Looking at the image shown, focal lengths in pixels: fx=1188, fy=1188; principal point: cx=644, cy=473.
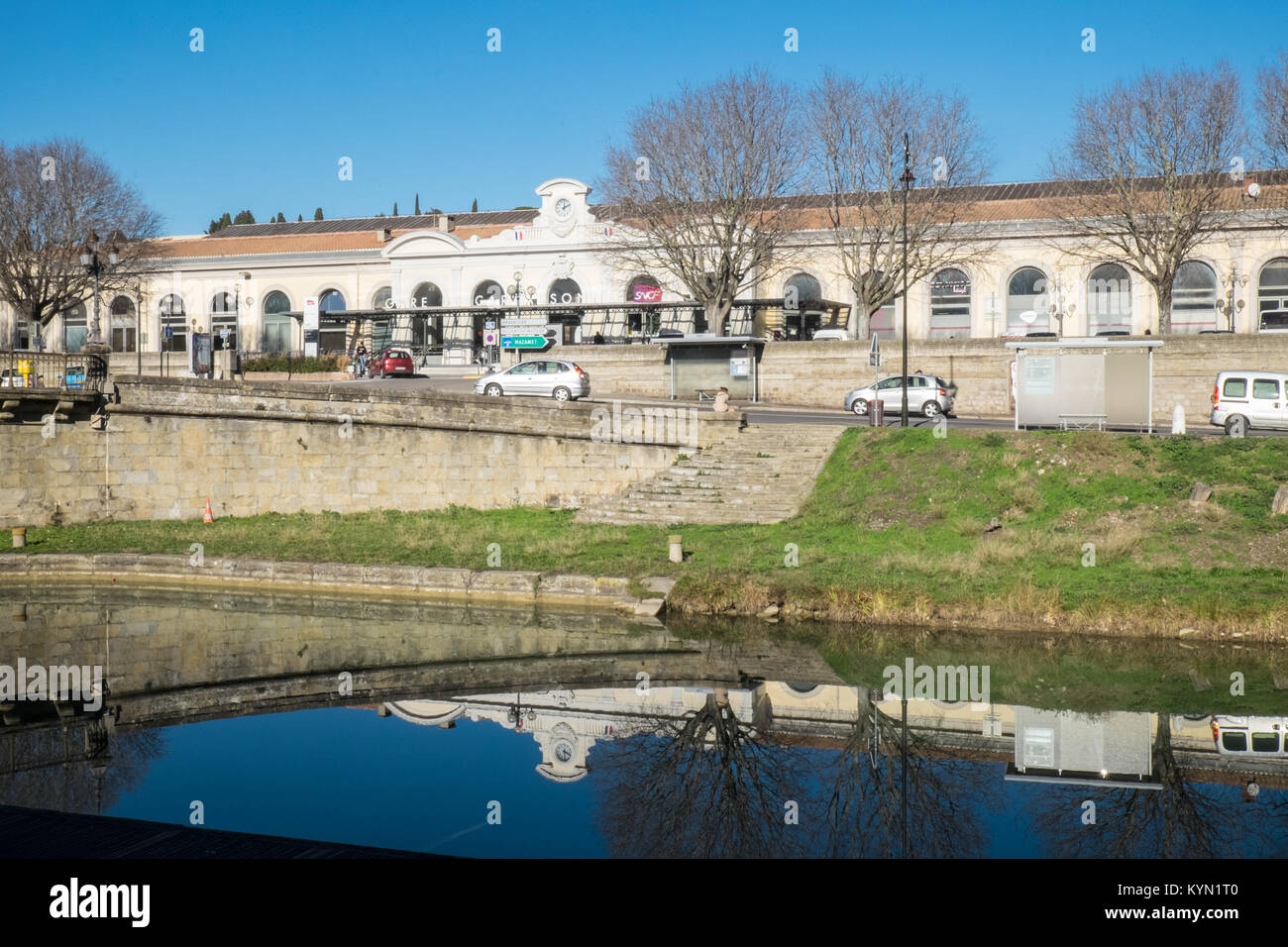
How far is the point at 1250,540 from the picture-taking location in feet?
71.3

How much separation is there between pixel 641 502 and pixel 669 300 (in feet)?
95.1

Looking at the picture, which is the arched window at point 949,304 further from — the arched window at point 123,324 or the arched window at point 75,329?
the arched window at point 75,329

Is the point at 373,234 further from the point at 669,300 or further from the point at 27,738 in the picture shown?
the point at 27,738

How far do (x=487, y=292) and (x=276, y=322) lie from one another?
12.6 m

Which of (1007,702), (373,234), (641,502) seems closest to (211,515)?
(641,502)

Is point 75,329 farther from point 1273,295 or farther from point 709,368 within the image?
point 1273,295

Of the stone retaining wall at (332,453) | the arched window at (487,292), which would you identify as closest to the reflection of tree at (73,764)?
the stone retaining wall at (332,453)

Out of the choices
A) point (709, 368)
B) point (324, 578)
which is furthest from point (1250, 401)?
point (324, 578)

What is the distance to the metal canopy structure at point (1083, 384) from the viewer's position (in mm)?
28500

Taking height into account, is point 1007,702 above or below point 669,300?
below

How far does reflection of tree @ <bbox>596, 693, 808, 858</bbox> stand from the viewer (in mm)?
10164

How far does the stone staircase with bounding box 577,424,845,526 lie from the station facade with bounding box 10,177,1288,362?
18490 mm
